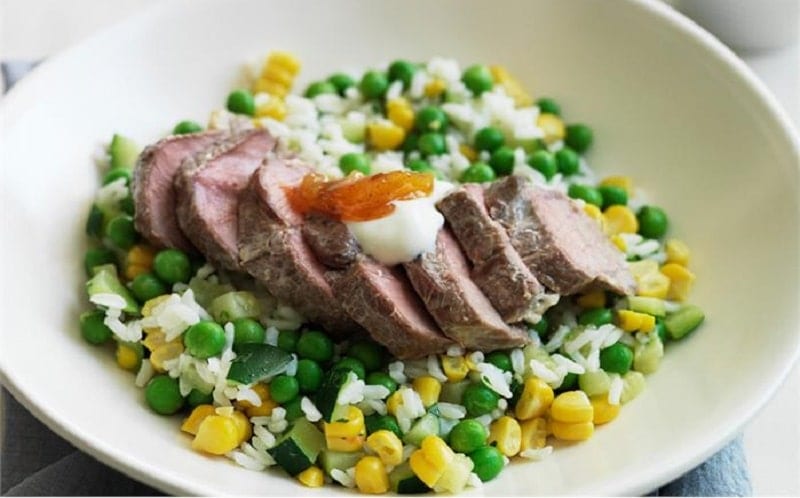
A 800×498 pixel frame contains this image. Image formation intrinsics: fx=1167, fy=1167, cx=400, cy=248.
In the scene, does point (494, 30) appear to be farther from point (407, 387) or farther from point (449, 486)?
point (449, 486)

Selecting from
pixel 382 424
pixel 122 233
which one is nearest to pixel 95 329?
pixel 122 233

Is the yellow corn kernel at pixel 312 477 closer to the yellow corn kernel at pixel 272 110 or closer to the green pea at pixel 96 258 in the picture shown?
the green pea at pixel 96 258

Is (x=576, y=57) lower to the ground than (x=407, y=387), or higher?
higher

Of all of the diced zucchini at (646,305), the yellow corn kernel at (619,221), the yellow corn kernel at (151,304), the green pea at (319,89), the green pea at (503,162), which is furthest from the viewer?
the green pea at (319,89)

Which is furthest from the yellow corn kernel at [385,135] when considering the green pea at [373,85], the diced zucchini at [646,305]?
the diced zucchini at [646,305]

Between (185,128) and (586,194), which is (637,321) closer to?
(586,194)

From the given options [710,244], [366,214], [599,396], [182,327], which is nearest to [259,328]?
[182,327]
